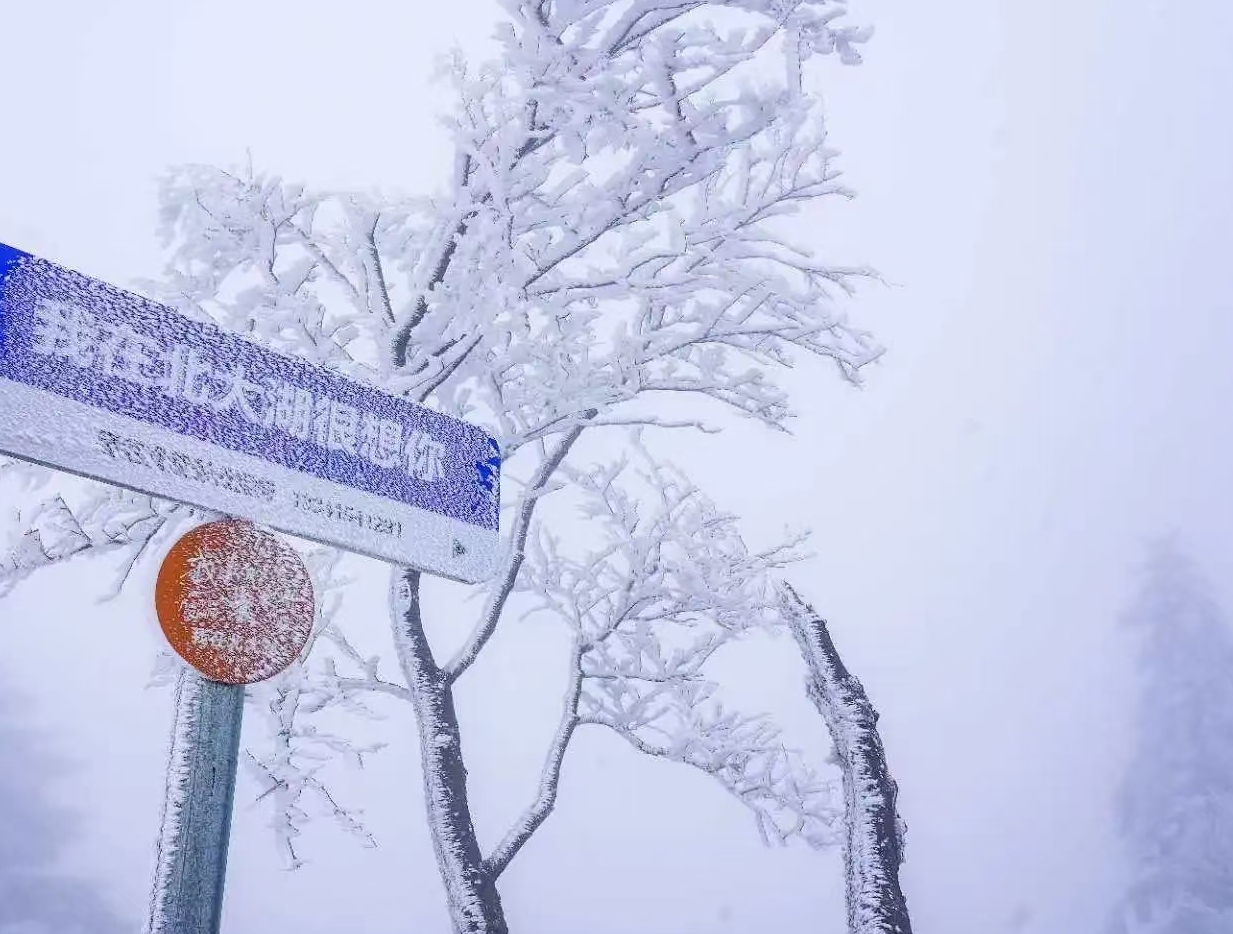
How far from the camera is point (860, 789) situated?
3.59 m

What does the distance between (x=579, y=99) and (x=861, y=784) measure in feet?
9.49

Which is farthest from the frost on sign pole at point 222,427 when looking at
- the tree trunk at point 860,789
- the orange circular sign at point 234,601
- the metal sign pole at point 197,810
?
the tree trunk at point 860,789

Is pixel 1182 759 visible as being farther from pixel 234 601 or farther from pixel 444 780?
pixel 234 601

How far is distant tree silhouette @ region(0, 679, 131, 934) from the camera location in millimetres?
44906

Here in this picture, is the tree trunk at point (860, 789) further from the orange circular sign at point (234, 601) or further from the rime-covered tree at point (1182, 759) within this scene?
the rime-covered tree at point (1182, 759)

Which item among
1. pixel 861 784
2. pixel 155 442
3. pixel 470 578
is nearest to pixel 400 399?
pixel 470 578

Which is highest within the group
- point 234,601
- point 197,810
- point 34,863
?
point 34,863

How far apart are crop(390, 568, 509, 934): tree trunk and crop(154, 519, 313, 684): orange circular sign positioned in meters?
3.99

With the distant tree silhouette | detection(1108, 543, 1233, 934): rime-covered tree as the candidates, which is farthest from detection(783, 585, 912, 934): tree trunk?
the distant tree silhouette

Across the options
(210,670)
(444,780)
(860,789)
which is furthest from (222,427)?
(444,780)

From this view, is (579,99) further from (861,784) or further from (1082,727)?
(1082,727)

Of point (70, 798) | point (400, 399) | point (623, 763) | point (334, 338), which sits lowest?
point (400, 399)

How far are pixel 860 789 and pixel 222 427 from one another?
2.91 m

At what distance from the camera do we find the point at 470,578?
6.15ft
